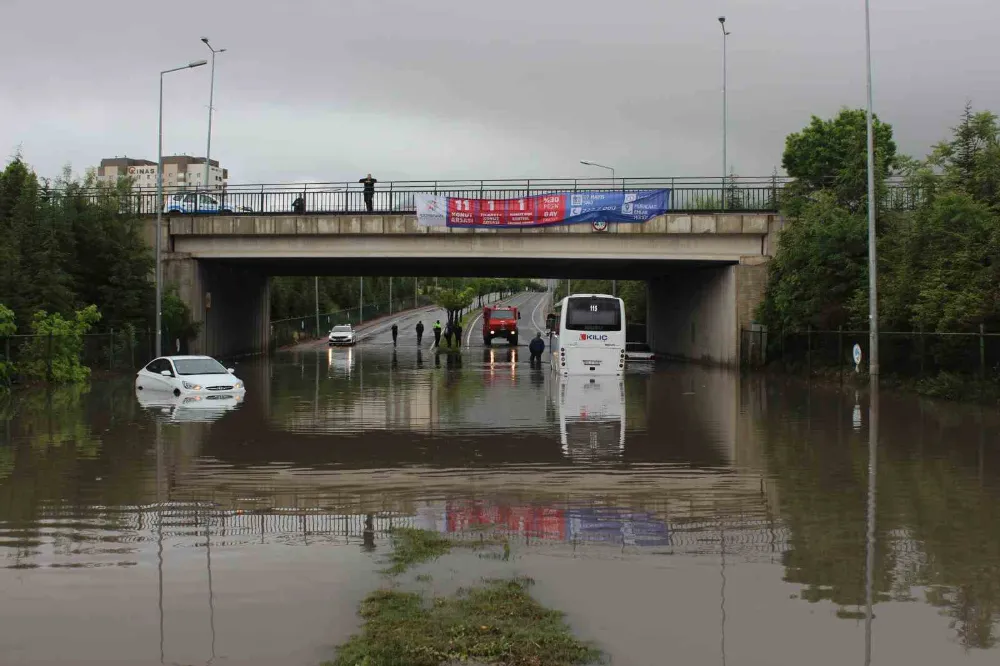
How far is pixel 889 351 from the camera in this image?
97.3ft

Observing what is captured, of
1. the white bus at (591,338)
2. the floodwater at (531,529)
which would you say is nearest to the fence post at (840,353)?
the white bus at (591,338)

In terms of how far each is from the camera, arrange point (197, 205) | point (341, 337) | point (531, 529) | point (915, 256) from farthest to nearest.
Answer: point (341, 337)
point (197, 205)
point (915, 256)
point (531, 529)

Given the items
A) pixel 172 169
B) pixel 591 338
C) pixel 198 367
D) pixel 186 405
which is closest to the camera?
pixel 186 405

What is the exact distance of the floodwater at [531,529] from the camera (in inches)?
246

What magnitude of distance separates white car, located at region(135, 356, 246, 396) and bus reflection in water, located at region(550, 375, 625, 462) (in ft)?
27.5

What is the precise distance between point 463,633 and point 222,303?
47233 millimetres

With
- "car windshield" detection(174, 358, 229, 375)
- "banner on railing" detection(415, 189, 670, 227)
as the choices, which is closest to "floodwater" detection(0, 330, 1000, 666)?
"car windshield" detection(174, 358, 229, 375)

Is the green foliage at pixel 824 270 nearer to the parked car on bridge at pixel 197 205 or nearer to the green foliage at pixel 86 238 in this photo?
the parked car on bridge at pixel 197 205

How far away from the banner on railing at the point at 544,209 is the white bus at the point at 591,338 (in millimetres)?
7877

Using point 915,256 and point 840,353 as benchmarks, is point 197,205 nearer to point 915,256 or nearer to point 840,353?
point 840,353

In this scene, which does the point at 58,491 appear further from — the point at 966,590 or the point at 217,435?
the point at 966,590

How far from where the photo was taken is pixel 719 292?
45.0 m

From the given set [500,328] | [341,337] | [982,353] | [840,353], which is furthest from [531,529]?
[341,337]

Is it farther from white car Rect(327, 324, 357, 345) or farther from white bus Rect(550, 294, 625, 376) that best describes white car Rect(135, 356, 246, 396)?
white car Rect(327, 324, 357, 345)
